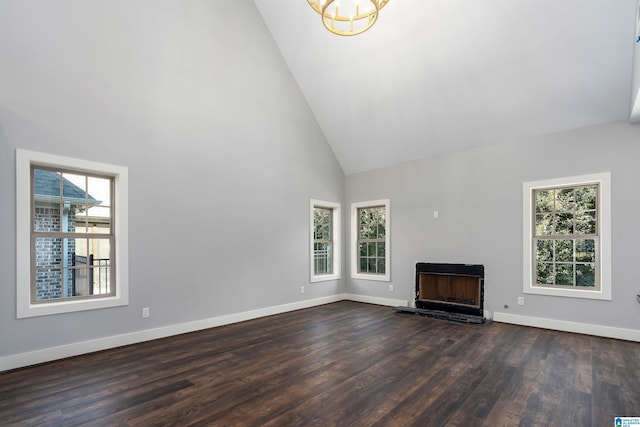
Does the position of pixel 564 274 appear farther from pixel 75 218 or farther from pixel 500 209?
pixel 75 218

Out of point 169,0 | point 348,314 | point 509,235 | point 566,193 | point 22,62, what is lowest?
point 348,314

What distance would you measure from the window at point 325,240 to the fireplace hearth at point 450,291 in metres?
1.62

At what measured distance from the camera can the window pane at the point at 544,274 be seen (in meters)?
4.79

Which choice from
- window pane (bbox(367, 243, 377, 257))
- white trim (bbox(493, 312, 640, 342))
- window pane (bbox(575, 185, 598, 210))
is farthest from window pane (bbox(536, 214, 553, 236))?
window pane (bbox(367, 243, 377, 257))

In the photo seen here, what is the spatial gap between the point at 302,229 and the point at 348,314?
1.71m

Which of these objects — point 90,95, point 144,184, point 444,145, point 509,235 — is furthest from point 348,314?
point 90,95

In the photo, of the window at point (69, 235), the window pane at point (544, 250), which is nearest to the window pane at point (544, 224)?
the window pane at point (544, 250)

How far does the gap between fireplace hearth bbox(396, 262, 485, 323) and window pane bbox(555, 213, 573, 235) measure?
1.18 m

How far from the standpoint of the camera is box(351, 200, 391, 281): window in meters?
6.52

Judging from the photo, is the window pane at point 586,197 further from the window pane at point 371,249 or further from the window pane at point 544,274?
the window pane at point 371,249

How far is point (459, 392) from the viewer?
2.67 m

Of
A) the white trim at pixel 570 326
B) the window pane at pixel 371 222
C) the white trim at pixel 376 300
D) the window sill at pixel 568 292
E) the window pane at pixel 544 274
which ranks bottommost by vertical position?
the white trim at pixel 376 300

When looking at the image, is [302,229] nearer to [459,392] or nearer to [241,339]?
[241,339]

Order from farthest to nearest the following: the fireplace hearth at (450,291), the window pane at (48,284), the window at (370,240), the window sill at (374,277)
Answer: the window at (370,240) → the window sill at (374,277) → the fireplace hearth at (450,291) → the window pane at (48,284)
